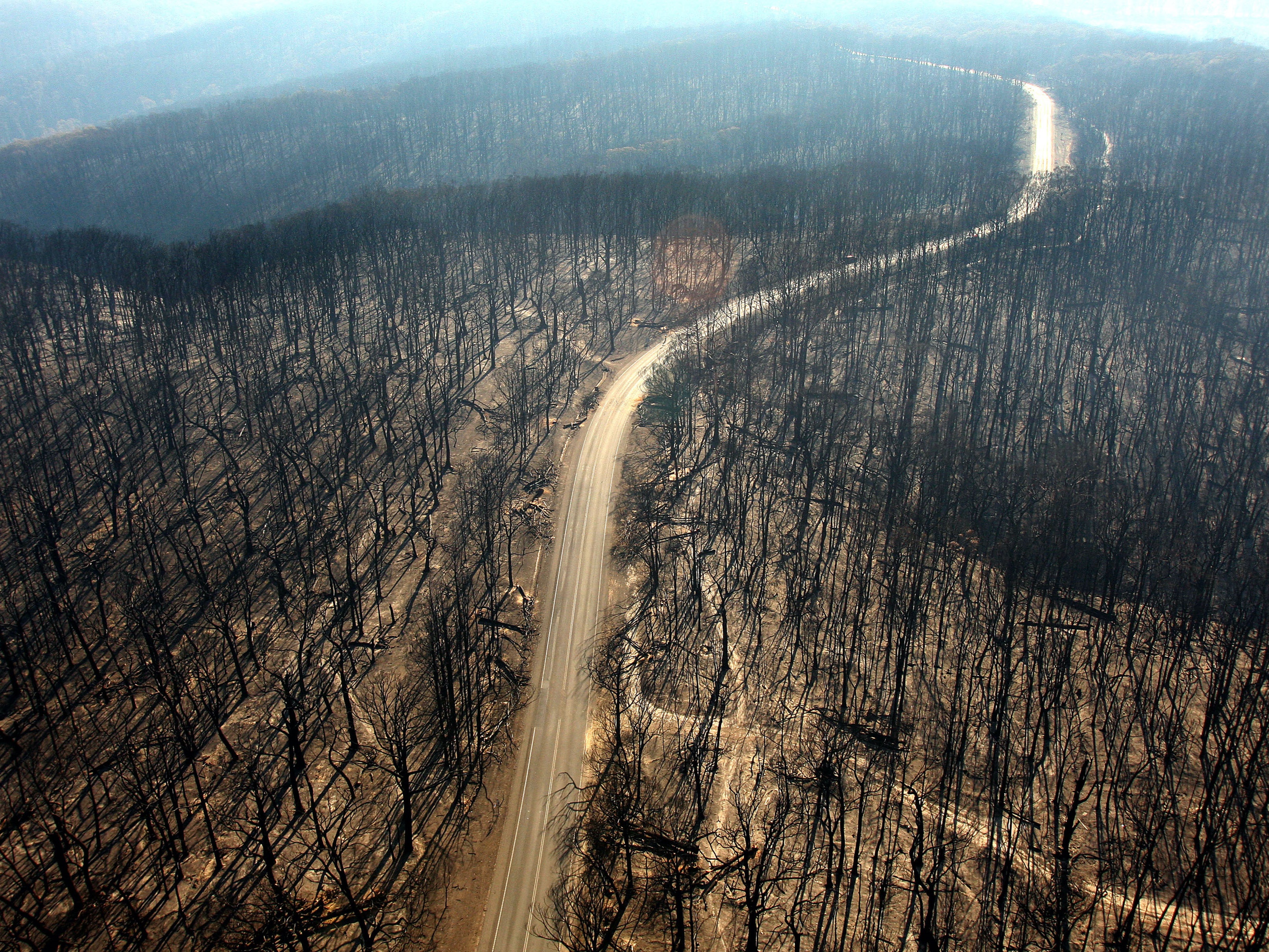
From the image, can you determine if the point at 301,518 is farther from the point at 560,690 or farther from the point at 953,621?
the point at 953,621

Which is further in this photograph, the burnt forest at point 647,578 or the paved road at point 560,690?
the burnt forest at point 647,578

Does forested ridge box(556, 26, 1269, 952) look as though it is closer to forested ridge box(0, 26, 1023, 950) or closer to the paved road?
the paved road

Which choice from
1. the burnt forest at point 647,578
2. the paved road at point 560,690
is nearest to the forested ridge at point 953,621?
the burnt forest at point 647,578

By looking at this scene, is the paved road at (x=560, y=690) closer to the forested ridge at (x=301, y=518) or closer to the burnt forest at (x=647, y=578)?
the burnt forest at (x=647, y=578)

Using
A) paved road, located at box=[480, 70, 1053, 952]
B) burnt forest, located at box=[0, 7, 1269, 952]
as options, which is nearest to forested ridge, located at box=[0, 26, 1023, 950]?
burnt forest, located at box=[0, 7, 1269, 952]

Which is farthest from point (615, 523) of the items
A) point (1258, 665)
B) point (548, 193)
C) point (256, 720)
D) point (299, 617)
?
point (548, 193)

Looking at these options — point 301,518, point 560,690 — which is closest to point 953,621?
point 560,690
